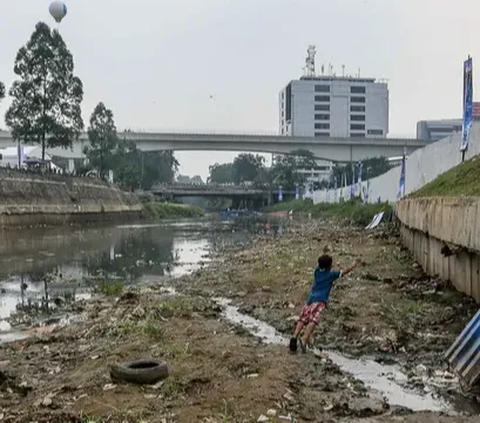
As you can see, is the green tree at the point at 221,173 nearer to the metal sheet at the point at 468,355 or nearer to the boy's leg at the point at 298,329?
the boy's leg at the point at 298,329

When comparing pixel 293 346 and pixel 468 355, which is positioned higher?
pixel 468 355

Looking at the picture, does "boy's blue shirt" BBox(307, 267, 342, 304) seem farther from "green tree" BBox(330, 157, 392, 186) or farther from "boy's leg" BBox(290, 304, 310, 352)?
"green tree" BBox(330, 157, 392, 186)

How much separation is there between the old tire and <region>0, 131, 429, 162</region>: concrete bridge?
75850 mm

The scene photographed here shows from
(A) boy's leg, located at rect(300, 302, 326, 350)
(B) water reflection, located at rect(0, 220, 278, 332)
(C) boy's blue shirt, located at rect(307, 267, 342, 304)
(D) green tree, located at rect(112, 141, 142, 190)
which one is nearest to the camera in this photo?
(A) boy's leg, located at rect(300, 302, 326, 350)

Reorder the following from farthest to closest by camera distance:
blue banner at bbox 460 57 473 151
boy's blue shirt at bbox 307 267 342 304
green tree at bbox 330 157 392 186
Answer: green tree at bbox 330 157 392 186 → blue banner at bbox 460 57 473 151 → boy's blue shirt at bbox 307 267 342 304

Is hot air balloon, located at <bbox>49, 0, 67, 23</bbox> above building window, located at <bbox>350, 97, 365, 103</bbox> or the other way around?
the other way around

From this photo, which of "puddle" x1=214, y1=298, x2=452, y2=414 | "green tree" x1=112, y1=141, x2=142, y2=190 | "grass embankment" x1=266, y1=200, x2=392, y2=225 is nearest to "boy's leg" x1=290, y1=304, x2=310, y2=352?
"puddle" x1=214, y1=298, x2=452, y2=414

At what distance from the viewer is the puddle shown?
634 cm

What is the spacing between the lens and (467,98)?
2072cm

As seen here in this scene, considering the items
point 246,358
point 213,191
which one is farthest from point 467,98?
point 213,191

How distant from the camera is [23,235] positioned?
127 feet

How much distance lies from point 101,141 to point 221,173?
105264 millimetres

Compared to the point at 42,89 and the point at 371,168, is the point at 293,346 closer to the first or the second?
the point at 42,89

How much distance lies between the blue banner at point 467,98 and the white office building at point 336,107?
472 ft
